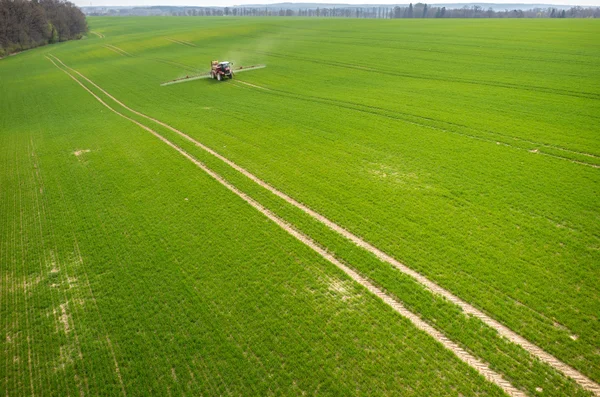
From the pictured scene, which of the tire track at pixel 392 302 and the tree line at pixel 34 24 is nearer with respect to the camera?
the tire track at pixel 392 302

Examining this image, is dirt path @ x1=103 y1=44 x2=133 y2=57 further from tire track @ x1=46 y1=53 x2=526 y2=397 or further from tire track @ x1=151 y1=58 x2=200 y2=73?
tire track @ x1=46 y1=53 x2=526 y2=397

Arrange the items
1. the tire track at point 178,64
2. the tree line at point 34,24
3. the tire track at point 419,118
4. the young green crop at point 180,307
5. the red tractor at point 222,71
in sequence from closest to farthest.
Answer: the young green crop at point 180,307, the tire track at point 419,118, the red tractor at point 222,71, the tire track at point 178,64, the tree line at point 34,24

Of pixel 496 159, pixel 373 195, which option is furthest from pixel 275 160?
pixel 496 159

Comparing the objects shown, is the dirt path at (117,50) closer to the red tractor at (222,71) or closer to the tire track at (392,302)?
the red tractor at (222,71)

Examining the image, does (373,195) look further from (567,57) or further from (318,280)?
(567,57)

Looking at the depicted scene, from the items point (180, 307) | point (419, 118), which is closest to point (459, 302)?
point (180, 307)

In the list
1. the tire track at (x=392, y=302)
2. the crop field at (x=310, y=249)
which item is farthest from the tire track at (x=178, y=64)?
the tire track at (x=392, y=302)
